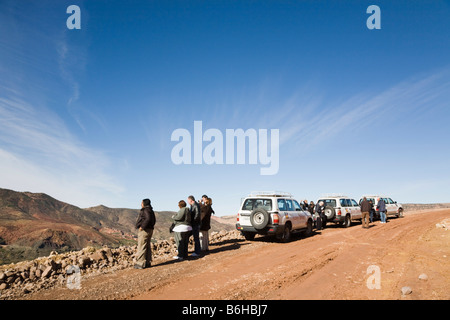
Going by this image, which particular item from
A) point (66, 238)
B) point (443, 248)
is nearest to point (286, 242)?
point (443, 248)

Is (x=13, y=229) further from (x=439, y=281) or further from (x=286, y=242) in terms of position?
(x=439, y=281)

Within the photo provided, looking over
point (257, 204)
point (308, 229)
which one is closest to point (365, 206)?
point (308, 229)

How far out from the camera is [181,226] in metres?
9.31

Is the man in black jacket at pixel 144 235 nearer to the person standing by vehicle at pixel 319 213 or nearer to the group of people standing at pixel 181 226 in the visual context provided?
the group of people standing at pixel 181 226

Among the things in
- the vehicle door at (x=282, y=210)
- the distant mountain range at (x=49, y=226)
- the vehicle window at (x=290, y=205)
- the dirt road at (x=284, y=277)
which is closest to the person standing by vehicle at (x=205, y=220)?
the dirt road at (x=284, y=277)

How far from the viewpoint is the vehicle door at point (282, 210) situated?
1262 centimetres

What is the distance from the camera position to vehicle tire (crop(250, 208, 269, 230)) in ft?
39.1

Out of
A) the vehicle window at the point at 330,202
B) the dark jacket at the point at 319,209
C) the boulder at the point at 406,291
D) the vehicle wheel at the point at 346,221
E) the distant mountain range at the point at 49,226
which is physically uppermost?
the vehicle window at the point at 330,202

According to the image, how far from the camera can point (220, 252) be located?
10766mm

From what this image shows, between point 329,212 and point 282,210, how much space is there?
7419mm

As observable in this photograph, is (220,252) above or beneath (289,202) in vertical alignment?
beneath

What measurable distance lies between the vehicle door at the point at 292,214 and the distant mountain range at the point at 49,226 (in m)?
26.7
